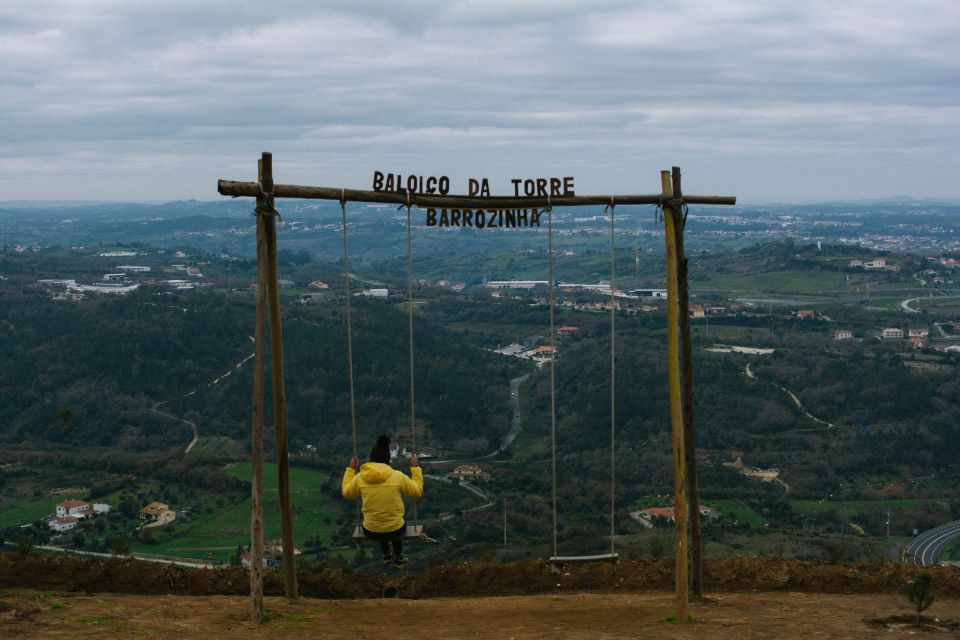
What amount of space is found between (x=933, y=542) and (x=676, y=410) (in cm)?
2297

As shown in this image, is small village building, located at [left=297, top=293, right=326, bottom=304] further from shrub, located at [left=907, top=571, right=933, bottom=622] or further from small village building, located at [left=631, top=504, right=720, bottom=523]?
shrub, located at [left=907, top=571, right=933, bottom=622]

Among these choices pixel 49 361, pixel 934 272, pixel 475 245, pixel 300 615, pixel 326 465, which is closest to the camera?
pixel 300 615

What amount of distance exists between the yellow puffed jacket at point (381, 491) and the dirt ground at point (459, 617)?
76 cm

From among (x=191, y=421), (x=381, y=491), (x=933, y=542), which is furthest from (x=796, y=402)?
(x=381, y=491)

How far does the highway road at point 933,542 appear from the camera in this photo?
2509cm

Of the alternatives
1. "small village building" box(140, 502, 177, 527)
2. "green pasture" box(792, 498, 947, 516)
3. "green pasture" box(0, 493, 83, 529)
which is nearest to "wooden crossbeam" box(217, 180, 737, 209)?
"small village building" box(140, 502, 177, 527)

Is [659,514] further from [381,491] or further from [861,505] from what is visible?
[381,491]

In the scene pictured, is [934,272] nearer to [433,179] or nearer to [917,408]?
[917,408]

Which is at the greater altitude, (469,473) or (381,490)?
A: (381,490)

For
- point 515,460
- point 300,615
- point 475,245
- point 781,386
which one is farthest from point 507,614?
point 475,245

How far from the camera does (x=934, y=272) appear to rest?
90.7 m

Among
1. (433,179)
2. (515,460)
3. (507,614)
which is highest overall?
(433,179)

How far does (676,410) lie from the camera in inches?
318

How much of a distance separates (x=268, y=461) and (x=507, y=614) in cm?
2526
